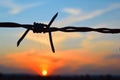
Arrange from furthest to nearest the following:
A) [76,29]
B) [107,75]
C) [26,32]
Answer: [107,75]
[76,29]
[26,32]

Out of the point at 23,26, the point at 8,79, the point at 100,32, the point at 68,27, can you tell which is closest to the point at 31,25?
the point at 23,26

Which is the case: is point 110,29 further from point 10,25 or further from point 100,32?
point 10,25

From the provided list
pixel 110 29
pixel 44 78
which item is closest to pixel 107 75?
pixel 44 78

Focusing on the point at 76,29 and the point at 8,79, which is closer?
the point at 76,29

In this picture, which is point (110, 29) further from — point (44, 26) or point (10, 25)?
point (10, 25)

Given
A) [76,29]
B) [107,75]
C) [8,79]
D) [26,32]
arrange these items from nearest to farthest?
[26,32] → [76,29] → [107,75] → [8,79]

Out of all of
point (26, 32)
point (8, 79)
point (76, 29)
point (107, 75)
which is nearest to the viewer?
point (26, 32)

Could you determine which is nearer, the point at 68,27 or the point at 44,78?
the point at 68,27

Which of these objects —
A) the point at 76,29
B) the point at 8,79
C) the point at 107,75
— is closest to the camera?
the point at 76,29

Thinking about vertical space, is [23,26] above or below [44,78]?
above
